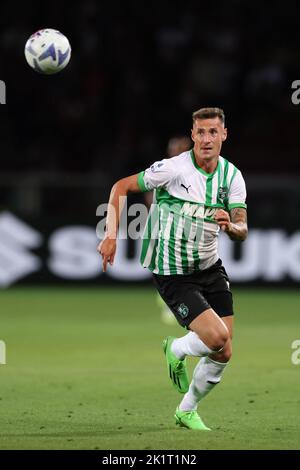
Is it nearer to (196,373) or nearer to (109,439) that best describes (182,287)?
(196,373)

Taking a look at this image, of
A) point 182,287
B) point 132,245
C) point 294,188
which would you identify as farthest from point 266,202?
point 182,287

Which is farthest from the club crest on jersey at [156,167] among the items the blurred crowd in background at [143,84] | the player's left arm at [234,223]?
the blurred crowd in background at [143,84]

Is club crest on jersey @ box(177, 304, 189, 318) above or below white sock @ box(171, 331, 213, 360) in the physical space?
above

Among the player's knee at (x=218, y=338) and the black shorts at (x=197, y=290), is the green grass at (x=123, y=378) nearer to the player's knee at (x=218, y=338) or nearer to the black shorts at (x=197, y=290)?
the player's knee at (x=218, y=338)

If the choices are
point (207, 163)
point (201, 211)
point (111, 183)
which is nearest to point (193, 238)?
point (201, 211)

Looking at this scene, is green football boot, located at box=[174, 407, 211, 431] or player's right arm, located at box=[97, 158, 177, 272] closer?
green football boot, located at box=[174, 407, 211, 431]

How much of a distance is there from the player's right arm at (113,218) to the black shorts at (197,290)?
1.70 ft

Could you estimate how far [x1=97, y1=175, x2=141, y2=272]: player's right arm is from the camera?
22.6ft

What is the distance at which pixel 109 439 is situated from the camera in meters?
6.53

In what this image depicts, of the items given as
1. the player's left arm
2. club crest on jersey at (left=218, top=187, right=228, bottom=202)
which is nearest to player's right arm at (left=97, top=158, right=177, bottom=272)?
club crest on jersey at (left=218, top=187, right=228, bottom=202)

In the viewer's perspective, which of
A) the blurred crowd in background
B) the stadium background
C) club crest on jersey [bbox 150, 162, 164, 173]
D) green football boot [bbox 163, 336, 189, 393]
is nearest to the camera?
club crest on jersey [bbox 150, 162, 164, 173]

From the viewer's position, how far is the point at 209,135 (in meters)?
Answer: 7.10

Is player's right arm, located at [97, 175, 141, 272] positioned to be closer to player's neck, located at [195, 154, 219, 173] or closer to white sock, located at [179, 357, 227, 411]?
player's neck, located at [195, 154, 219, 173]

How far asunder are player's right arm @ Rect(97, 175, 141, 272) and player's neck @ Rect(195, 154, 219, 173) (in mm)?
454
